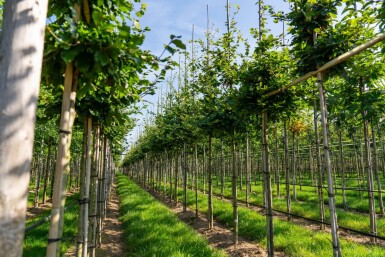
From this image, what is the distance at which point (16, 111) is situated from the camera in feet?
4.52

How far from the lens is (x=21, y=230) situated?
54.6 inches

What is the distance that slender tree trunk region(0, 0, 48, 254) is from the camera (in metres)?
1.33

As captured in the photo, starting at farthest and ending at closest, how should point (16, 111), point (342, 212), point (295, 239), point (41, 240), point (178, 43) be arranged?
point (342, 212) → point (295, 239) → point (41, 240) → point (178, 43) → point (16, 111)

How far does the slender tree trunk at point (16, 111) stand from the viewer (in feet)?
4.37

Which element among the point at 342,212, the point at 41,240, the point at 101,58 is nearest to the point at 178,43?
the point at 101,58

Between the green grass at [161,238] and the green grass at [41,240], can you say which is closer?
the green grass at [41,240]

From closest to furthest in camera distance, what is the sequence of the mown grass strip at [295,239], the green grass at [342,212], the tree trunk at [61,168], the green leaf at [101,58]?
1. the green leaf at [101,58]
2. the tree trunk at [61,168]
3. the mown grass strip at [295,239]
4. the green grass at [342,212]

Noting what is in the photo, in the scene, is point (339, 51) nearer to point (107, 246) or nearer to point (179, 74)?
point (107, 246)

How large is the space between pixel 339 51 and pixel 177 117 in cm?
Result: 817

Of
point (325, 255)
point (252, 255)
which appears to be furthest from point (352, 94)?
point (252, 255)

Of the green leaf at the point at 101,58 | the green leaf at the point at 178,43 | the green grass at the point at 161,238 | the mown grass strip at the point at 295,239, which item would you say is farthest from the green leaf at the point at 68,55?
the mown grass strip at the point at 295,239

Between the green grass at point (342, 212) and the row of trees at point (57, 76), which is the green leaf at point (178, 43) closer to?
the row of trees at point (57, 76)

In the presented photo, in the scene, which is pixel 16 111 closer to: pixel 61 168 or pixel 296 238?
pixel 61 168

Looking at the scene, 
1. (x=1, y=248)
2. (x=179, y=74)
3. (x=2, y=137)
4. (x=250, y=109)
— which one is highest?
(x=179, y=74)
